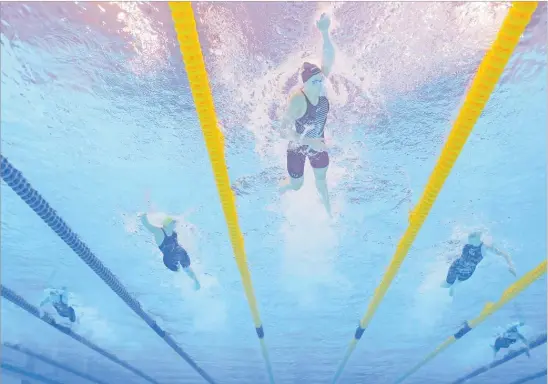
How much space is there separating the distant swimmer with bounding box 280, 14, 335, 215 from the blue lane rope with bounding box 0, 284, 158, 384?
592 cm

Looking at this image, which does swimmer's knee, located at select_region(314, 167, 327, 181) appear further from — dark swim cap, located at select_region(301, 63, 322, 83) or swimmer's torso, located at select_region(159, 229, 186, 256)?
swimmer's torso, located at select_region(159, 229, 186, 256)

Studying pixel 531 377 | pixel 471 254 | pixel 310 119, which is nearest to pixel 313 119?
pixel 310 119

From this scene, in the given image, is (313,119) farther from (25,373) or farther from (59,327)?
(25,373)

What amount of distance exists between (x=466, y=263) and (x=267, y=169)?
12.3 feet

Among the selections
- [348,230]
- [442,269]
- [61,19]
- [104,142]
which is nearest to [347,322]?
[442,269]

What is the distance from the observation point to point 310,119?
4336 millimetres

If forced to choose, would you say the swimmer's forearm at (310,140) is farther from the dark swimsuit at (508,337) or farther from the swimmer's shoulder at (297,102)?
the dark swimsuit at (508,337)

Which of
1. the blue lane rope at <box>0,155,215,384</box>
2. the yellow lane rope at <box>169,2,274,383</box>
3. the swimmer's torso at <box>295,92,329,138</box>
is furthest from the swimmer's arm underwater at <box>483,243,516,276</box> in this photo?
the blue lane rope at <box>0,155,215,384</box>

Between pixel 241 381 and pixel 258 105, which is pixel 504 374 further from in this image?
pixel 258 105

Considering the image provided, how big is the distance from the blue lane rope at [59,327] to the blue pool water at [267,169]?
0.34m

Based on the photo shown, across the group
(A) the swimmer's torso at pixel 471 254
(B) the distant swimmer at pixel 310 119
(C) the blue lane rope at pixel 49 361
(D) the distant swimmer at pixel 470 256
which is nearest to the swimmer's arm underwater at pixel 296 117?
(B) the distant swimmer at pixel 310 119

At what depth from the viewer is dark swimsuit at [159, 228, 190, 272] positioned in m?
6.46

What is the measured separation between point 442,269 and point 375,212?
260cm

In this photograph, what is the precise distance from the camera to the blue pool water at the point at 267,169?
4.39 meters
